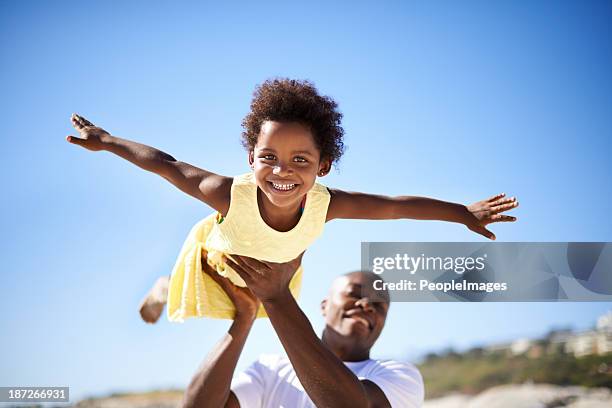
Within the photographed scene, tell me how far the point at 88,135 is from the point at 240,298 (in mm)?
1411

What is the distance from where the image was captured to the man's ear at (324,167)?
3.80 m

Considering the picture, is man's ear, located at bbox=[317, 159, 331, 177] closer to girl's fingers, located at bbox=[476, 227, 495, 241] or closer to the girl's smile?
the girl's smile

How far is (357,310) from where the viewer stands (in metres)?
4.75

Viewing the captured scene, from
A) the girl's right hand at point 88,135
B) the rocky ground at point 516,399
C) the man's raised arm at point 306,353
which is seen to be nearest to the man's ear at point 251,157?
the man's raised arm at point 306,353

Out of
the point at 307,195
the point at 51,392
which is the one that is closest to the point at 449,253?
the point at 307,195

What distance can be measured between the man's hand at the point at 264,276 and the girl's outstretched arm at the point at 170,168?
361 mm

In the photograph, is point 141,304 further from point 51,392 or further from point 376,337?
point 376,337

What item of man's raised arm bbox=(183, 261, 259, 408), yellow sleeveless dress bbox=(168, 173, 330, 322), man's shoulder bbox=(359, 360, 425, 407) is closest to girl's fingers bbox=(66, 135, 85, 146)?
yellow sleeveless dress bbox=(168, 173, 330, 322)

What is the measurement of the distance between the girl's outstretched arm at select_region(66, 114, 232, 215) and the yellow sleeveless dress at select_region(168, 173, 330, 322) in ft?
0.27

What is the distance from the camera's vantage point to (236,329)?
3912mm

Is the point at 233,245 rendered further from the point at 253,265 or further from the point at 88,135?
the point at 88,135

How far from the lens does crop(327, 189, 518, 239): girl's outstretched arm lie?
155 inches

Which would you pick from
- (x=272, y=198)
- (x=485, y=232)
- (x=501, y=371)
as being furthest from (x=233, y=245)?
(x=501, y=371)

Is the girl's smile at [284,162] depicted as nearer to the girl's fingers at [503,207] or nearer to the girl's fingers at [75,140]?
the girl's fingers at [75,140]
